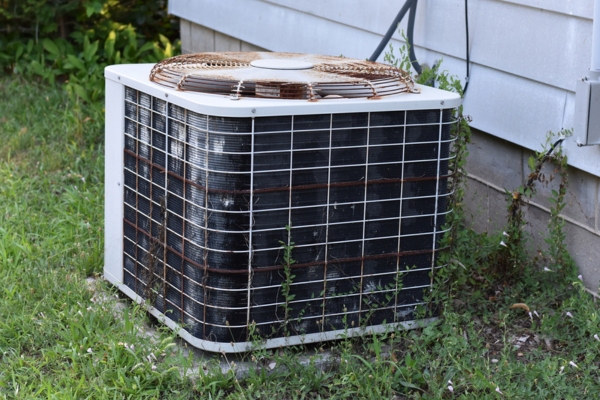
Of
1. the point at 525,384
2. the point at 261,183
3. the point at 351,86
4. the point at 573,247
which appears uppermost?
the point at 351,86

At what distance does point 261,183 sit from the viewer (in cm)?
256

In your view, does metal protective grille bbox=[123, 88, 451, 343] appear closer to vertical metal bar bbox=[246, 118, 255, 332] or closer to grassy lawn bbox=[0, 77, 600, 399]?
vertical metal bar bbox=[246, 118, 255, 332]

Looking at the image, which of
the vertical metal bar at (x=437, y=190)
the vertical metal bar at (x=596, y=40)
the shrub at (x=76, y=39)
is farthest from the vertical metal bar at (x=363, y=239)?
the shrub at (x=76, y=39)

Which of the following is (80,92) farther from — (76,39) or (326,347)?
(326,347)

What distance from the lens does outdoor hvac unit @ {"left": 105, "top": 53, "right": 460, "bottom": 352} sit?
2553 mm

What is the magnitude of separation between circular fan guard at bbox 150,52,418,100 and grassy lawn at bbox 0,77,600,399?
694mm

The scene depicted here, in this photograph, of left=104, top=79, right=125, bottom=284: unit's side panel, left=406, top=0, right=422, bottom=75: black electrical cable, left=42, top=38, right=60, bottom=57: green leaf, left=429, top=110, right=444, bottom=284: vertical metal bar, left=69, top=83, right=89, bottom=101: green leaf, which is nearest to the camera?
left=429, top=110, right=444, bottom=284: vertical metal bar

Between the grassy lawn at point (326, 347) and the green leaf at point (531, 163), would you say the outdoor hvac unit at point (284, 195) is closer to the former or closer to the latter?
the grassy lawn at point (326, 347)

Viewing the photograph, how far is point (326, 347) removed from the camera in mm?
2861

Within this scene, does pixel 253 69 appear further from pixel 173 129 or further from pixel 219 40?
pixel 219 40

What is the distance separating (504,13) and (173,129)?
4.89ft

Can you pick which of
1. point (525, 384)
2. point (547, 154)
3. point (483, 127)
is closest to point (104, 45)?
point (483, 127)

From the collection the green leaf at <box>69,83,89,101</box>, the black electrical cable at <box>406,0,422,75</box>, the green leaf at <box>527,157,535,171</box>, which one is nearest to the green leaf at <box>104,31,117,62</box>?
the green leaf at <box>69,83,89,101</box>

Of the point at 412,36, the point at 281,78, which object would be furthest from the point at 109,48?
the point at 281,78
